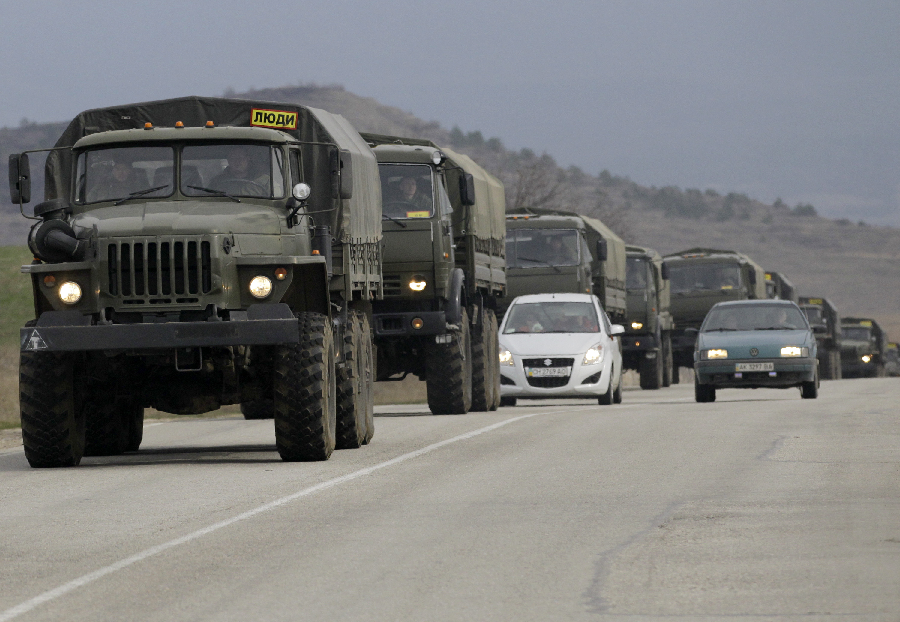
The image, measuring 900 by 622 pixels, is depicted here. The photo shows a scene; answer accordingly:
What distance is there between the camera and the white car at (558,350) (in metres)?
26.3

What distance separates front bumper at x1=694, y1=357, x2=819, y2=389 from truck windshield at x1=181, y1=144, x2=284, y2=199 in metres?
12.8

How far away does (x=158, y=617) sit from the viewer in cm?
718

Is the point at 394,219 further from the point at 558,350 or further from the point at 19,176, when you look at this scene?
the point at 19,176

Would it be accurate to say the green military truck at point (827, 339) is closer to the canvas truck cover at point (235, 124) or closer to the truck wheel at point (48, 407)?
the canvas truck cover at point (235, 124)

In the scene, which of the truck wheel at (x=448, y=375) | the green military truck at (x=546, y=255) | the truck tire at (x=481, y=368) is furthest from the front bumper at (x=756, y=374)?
the green military truck at (x=546, y=255)

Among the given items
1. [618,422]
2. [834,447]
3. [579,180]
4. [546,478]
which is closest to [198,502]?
[546,478]

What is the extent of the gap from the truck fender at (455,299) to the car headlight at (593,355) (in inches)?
134

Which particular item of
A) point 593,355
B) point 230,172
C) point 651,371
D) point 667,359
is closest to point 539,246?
point 593,355

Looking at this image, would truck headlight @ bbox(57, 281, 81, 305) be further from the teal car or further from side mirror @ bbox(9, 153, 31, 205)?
the teal car

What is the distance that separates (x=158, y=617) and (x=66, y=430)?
7828 mm

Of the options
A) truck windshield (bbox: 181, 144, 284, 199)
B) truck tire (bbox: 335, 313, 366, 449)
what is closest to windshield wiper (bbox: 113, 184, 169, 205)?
truck windshield (bbox: 181, 144, 284, 199)

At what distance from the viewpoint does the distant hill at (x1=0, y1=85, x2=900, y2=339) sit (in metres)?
149

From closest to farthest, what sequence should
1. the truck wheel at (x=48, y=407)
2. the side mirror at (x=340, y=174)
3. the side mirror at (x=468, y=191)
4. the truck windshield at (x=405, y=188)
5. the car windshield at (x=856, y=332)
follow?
1. the truck wheel at (x=48, y=407)
2. the side mirror at (x=340, y=174)
3. the truck windshield at (x=405, y=188)
4. the side mirror at (x=468, y=191)
5. the car windshield at (x=856, y=332)

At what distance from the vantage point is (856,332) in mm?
62750
